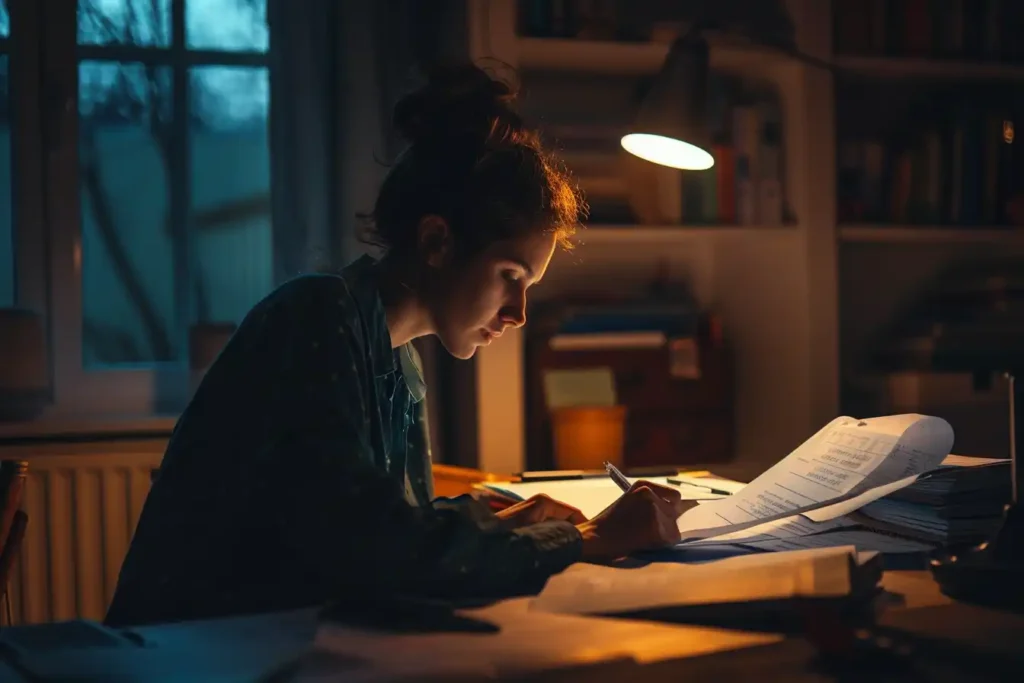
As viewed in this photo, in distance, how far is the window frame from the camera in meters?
2.36

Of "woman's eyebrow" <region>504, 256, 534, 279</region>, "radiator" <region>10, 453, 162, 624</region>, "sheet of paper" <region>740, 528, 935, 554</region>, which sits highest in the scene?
"woman's eyebrow" <region>504, 256, 534, 279</region>

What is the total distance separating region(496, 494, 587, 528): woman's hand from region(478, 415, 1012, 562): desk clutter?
0.12 meters

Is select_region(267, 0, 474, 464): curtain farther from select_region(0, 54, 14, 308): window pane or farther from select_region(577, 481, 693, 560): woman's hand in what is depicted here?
select_region(577, 481, 693, 560): woman's hand

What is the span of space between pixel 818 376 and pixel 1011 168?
2.30 feet

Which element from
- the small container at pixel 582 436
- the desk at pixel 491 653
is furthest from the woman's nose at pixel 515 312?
the small container at pixel 582 436

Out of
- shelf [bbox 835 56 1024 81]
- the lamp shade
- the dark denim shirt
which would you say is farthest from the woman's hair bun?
shelf [bbox 835 56 1024 81]

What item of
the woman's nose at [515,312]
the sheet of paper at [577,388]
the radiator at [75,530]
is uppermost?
the woman's nose at [515,312]

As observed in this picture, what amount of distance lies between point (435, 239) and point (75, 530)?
1386mm

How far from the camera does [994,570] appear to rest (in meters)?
0.80

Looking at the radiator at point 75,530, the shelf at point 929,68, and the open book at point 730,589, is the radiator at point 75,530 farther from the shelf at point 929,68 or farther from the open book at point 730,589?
the shelf at point 929,68

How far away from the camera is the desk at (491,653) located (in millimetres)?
617

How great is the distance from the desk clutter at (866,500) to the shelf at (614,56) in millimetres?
1334

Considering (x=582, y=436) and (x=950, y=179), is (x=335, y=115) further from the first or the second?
(x=950, y=179)

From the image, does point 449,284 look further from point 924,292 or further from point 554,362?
point 924,292
